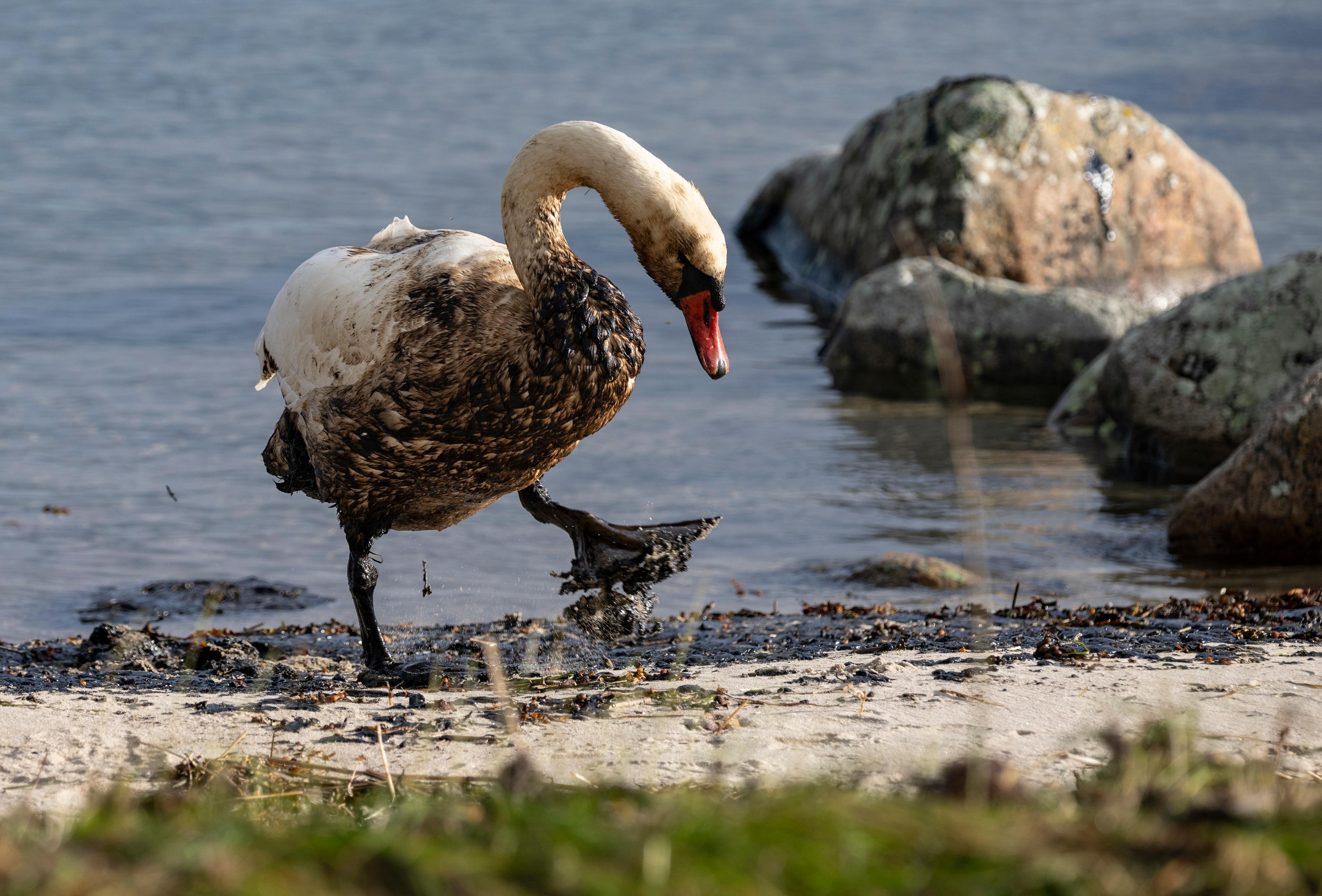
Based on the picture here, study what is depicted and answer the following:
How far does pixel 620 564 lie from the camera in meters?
5.25

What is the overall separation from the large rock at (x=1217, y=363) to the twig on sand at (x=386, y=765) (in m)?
6.44

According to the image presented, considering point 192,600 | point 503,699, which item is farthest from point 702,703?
point 192,600

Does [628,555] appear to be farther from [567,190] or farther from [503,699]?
[503,699]

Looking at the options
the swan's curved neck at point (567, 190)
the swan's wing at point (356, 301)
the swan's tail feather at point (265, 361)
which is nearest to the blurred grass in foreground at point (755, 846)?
the swan's curved neck at point (567, 190)

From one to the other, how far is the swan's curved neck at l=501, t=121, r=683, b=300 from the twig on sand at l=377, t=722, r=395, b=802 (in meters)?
1.58

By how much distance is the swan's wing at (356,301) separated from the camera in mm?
4863

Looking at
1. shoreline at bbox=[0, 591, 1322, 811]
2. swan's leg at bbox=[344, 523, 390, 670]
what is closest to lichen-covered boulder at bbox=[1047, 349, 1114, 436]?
shoreline at bbox=[0, 591, 1322, 811]

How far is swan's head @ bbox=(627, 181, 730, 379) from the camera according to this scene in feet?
14.7

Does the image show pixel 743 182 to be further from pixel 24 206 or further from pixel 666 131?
pixel 24 206

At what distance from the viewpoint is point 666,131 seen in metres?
A: 21.6

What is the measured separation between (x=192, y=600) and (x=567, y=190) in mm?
3357

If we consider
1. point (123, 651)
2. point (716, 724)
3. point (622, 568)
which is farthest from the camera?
point (123, 651)

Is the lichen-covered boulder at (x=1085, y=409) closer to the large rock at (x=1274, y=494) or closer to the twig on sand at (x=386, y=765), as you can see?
the large rock at (x=1274, y=494)

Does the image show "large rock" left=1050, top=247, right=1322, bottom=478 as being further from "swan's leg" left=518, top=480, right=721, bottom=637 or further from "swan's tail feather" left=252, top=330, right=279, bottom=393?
"swan's tail feather" left=252, top=330, right=279, bottom=393
